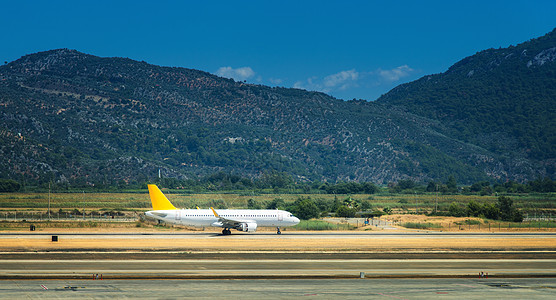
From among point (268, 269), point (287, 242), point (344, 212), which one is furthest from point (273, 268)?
point (344, 212)

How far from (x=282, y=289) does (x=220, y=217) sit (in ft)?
102

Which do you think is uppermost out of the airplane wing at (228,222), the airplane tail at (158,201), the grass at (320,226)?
the airplane tail at (158,201)

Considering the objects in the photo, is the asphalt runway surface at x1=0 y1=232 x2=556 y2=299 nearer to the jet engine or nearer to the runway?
the runway

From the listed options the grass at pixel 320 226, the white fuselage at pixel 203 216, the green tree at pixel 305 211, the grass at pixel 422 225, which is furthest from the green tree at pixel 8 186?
the grass at pixel 422 225

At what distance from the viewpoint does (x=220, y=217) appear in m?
62.2

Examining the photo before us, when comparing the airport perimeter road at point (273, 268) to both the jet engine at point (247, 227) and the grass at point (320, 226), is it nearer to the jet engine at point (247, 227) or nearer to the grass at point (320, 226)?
the jet engine at point (247, 227)

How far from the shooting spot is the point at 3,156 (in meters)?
178

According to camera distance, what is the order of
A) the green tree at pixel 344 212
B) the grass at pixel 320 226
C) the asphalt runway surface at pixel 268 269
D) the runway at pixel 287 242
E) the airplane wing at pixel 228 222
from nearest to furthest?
the asphalt runway surface at pixel 268 269 → the runway at pixel 287 242 → the airplane wing at pixel 228 222 → the grass at pixel 320 226 → the green tree at pixel 344 212

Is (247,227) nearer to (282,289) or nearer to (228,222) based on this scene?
(228,222)

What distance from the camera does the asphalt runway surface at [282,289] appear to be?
1168 inches

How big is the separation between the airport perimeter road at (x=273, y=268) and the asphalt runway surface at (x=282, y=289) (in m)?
1.82

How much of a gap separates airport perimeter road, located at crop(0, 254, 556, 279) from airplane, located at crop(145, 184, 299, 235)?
2009 centimetres

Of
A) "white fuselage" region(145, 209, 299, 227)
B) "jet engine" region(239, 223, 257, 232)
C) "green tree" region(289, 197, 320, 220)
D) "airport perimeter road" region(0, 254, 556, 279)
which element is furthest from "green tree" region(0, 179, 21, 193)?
"airport perimeter road" region(0, 254, 556, 279)

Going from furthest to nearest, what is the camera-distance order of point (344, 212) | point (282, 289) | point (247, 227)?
1. point (344, 212)
2. point (247, 227)
3. point (282, 289)
